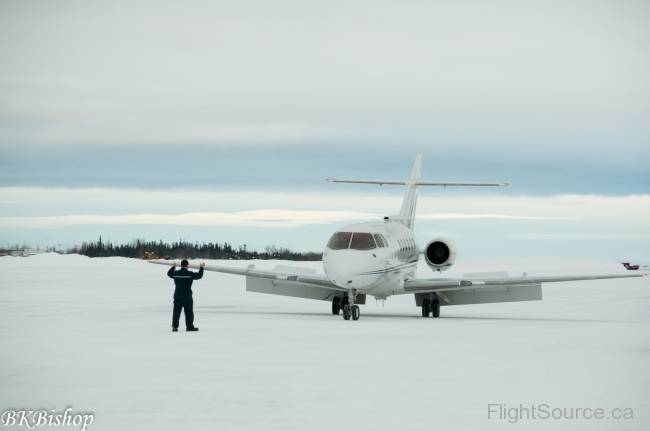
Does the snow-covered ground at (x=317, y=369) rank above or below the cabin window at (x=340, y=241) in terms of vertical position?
below

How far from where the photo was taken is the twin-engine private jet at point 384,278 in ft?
78.7

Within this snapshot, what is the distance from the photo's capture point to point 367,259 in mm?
23969

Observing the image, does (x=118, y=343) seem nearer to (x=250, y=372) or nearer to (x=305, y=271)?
(x=250, y=372)

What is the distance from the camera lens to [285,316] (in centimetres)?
2517

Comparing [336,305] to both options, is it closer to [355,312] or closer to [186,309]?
[355,312]

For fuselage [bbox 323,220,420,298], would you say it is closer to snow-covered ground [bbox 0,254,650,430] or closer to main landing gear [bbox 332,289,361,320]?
main landing gear [bbox 332,289,361,320]

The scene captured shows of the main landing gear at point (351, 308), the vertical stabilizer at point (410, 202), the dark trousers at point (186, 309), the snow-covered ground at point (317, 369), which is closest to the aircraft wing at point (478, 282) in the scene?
the snow-covered ground at point (317, 369)

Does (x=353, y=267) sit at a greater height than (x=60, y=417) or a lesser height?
greater

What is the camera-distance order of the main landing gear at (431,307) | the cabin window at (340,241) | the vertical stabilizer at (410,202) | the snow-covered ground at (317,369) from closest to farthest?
the snow-covered ground at (317,369) → the cabin window at (340,241) → the main landing gear at (431,307) → the vertical stabilizer at (410,202)

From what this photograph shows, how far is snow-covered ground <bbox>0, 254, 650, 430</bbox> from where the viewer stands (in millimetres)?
9133

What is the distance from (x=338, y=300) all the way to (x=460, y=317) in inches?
154

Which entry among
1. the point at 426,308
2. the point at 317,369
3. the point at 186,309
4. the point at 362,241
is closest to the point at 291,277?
the point at 362,241

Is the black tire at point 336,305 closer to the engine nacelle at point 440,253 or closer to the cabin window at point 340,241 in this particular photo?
the cabin window at point 340,241

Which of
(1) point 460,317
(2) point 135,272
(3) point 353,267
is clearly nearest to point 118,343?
(3) point 353,267
